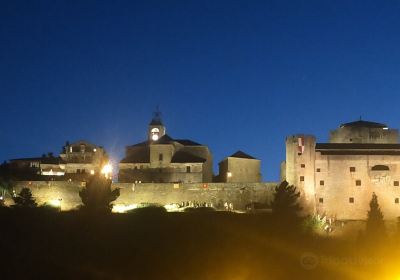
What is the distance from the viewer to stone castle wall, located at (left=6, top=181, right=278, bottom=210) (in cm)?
6387

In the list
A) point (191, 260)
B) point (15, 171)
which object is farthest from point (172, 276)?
point (15, 171)

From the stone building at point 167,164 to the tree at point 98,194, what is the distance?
266 inches

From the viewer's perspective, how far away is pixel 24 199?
202 feet

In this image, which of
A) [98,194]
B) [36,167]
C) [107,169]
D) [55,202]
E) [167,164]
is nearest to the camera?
[98,194]

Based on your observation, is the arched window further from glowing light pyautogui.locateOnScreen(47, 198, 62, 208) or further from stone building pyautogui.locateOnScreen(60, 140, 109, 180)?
glowing light pyautogui.locateOnScreen(47, 198, 62, 208)

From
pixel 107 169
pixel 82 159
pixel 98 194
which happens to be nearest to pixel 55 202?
pixel 98 194

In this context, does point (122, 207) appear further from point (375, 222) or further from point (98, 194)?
point (375, 222)

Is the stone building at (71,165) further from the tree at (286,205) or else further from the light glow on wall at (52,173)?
the tree at (286,205)

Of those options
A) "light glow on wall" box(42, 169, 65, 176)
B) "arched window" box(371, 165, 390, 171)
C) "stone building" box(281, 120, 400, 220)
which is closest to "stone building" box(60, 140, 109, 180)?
"light glow on wall" box(42, 169, 65, 176)

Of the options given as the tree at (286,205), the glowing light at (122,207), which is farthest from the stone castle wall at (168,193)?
the tree at (286,205)

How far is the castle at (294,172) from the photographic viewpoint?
202ft

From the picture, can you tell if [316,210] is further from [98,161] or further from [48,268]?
[48,268]

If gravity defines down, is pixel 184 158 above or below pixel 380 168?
above

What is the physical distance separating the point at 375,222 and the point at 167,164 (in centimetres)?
2072
